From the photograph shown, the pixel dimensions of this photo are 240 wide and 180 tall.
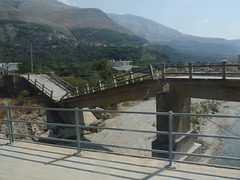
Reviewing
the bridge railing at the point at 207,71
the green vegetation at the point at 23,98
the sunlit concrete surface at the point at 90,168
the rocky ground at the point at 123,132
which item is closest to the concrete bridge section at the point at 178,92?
the bridge railing at the point at 207,71

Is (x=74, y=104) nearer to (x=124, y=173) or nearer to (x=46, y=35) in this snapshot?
(x=124, y=173)

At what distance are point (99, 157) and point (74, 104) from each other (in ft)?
59.4

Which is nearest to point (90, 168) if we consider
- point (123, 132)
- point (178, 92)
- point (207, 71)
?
point (178, 92)

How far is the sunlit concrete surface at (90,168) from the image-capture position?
152 inches

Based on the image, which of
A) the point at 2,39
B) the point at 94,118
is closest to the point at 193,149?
the point at 94,118

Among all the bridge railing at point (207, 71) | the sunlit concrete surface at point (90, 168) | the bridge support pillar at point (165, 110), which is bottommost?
the bridge support pillar at point (165, 110)

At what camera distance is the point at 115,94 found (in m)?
18.8

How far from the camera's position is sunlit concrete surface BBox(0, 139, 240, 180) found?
3.87 metres

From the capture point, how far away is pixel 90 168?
14.0 feet

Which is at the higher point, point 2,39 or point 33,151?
point 2,39

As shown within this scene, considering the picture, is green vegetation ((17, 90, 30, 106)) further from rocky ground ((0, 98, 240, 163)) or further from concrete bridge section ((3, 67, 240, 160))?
concrete bridge section ((3, 67, 240, 160))

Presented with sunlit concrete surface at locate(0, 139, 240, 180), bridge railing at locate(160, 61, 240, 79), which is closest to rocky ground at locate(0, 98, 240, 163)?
bridge railing at locate(160, 61, 240, 79)

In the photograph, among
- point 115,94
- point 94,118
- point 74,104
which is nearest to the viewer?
point 115,94

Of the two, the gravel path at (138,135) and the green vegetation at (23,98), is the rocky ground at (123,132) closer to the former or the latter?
the gravel path at (138,135)
